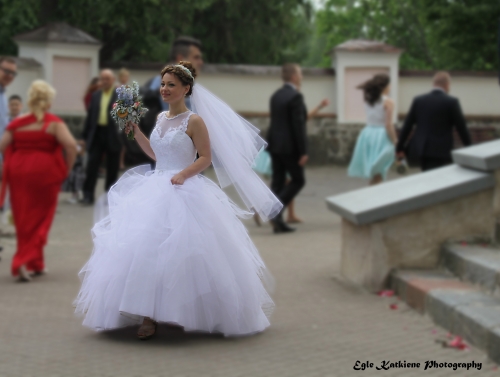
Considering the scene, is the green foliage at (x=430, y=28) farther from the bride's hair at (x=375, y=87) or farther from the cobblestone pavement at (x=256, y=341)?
the cobblestone pavement at (x=256, y=341)

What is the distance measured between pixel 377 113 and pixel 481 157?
A: 5.20 metres

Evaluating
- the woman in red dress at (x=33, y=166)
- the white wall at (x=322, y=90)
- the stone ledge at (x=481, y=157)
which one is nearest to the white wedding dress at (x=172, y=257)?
the stone ledge at (x=481, y=157)

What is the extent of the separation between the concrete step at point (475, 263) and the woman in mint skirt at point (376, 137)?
5.03 metres

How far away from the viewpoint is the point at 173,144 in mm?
6348

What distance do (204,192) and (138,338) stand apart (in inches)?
43.1

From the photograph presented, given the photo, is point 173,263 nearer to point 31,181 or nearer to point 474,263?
point 474,263

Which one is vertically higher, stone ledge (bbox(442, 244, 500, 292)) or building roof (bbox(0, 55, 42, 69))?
building roof (bbox(0, 55, 42, 69))

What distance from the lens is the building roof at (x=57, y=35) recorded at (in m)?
19.4

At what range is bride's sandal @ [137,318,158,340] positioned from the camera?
623 cm

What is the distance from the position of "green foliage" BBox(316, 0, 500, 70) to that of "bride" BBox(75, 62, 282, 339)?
19.1 metres

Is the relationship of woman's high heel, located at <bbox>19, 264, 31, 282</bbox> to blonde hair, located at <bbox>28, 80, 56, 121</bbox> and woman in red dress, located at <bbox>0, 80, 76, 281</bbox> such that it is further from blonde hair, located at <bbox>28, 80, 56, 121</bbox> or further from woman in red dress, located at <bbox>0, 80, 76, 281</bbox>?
blonde hair, located at <bbox>28, 80, 56, 121</bbox>

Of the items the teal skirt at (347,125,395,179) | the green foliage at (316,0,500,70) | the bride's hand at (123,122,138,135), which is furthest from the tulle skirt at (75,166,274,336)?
the green foliage at (316,0,500,70)

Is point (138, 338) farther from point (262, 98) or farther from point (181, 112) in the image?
point (262, 98)

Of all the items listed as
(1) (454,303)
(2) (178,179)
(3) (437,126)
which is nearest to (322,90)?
(3) (437,126)
